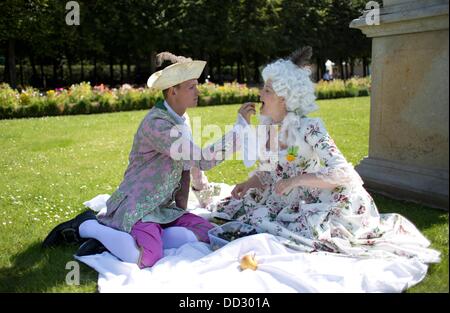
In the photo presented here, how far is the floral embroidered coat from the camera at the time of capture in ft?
12.9

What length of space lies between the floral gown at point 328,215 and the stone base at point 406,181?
0.78 metres

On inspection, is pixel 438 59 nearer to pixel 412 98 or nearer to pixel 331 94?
pixel 412 98

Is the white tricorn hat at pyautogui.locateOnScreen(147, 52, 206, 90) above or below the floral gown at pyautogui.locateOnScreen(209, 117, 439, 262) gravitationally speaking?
above

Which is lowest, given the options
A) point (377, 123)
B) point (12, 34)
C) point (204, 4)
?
point (377, 123)

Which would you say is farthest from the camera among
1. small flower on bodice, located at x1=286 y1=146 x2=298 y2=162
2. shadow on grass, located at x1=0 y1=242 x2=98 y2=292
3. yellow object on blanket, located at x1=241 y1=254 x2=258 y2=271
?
small flower on bodice, located at x1=286 y1=146 x2=298 y2=162

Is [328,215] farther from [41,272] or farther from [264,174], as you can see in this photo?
[41,272]

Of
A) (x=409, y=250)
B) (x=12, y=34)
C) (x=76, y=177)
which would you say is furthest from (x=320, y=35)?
(x=409, y=250)

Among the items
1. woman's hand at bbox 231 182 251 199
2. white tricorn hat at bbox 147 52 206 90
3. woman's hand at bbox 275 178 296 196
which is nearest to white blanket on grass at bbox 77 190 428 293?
woman's hand at bbox 275 178 296 196

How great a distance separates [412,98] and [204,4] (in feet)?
95.5

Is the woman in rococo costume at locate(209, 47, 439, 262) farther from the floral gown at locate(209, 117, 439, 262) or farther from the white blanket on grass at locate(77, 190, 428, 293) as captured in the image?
the white blanket on grass at locate(77, 190, 428, 293)

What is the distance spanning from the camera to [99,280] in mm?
3375

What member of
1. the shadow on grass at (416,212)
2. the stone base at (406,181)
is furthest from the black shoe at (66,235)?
the stone base at (406,181)

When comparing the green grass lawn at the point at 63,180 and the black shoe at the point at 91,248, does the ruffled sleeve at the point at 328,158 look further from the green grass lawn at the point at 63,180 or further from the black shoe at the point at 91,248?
the black shoe at the point at 91,248

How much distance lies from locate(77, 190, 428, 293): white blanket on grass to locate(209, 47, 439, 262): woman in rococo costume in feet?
0.63
